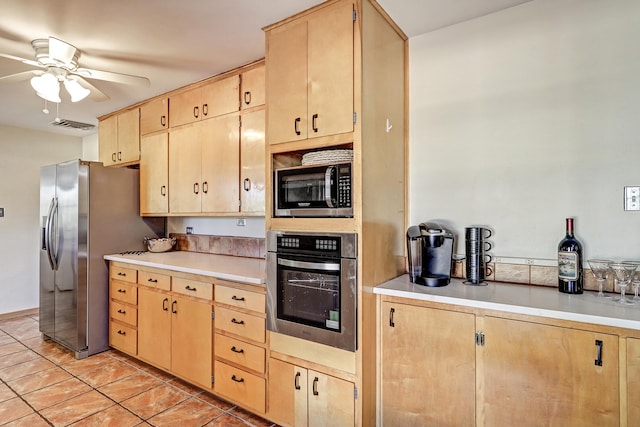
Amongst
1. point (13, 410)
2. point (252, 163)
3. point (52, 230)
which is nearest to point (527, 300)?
point (252, 163)

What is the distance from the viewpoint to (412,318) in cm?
177

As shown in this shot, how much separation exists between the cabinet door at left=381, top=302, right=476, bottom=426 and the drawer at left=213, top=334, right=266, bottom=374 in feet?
2.55

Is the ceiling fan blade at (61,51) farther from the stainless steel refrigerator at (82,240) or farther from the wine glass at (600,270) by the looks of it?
the wine glass at (600,270)

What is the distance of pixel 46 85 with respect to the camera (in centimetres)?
229

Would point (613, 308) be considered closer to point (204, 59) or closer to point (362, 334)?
point (362, 334)

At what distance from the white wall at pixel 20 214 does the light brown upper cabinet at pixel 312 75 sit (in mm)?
4337

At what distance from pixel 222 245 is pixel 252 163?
108cm

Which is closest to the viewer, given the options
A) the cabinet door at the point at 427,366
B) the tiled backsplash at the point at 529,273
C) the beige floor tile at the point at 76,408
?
the cabinet door at the point at 427,366

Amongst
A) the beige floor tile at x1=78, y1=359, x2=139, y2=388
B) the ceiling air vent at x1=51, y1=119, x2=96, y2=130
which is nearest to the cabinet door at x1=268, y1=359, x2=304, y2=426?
the beige floor tile at x1=78, y1=359, x2=139, y2=388

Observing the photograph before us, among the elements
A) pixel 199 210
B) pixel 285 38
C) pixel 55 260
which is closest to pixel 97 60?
pixel 199 210

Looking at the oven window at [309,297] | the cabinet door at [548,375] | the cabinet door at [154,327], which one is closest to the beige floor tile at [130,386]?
the cabinet door at [154,327]

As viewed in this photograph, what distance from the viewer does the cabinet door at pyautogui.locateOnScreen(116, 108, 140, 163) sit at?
364 centimetres

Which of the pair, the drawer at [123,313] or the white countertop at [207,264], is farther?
the drawer at [123,313]

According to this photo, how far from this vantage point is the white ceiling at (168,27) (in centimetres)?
192
